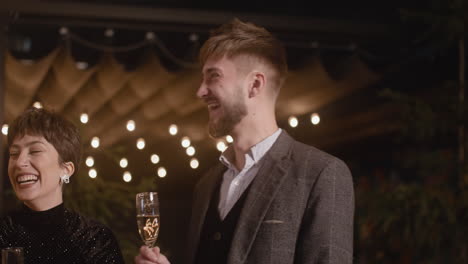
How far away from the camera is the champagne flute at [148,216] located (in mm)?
2195

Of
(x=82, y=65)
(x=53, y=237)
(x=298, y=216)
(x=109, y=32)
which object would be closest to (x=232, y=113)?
(x=298, y=216)

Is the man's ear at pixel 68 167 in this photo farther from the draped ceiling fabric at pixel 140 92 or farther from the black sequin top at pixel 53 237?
the draped ceiling fabric at pixel 140 92

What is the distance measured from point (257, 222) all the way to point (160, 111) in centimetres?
373

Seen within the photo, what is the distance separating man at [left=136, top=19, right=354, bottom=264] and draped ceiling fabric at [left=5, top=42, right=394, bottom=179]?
255 cm

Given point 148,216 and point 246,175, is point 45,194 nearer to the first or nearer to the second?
point 148,216

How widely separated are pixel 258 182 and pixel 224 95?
1.08 ft

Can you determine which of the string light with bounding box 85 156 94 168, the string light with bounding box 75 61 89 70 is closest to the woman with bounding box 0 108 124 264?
the string light with bounding box 85 156 94 168

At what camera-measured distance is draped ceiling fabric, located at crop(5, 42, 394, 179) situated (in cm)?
518

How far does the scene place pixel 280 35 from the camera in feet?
17.1

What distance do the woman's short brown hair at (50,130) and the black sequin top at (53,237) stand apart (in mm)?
194

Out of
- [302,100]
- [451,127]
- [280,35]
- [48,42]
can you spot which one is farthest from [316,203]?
[302,100]

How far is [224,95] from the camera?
2451 millimetres

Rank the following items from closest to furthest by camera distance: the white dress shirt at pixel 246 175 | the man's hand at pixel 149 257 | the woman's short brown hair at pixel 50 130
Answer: the man's hand at pixel 149 257 → the woman's short brown hair at pixel 50 130 → the white dress shirt at pixel 246 175

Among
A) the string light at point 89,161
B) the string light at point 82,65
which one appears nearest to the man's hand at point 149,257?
the string light at point 89,161
